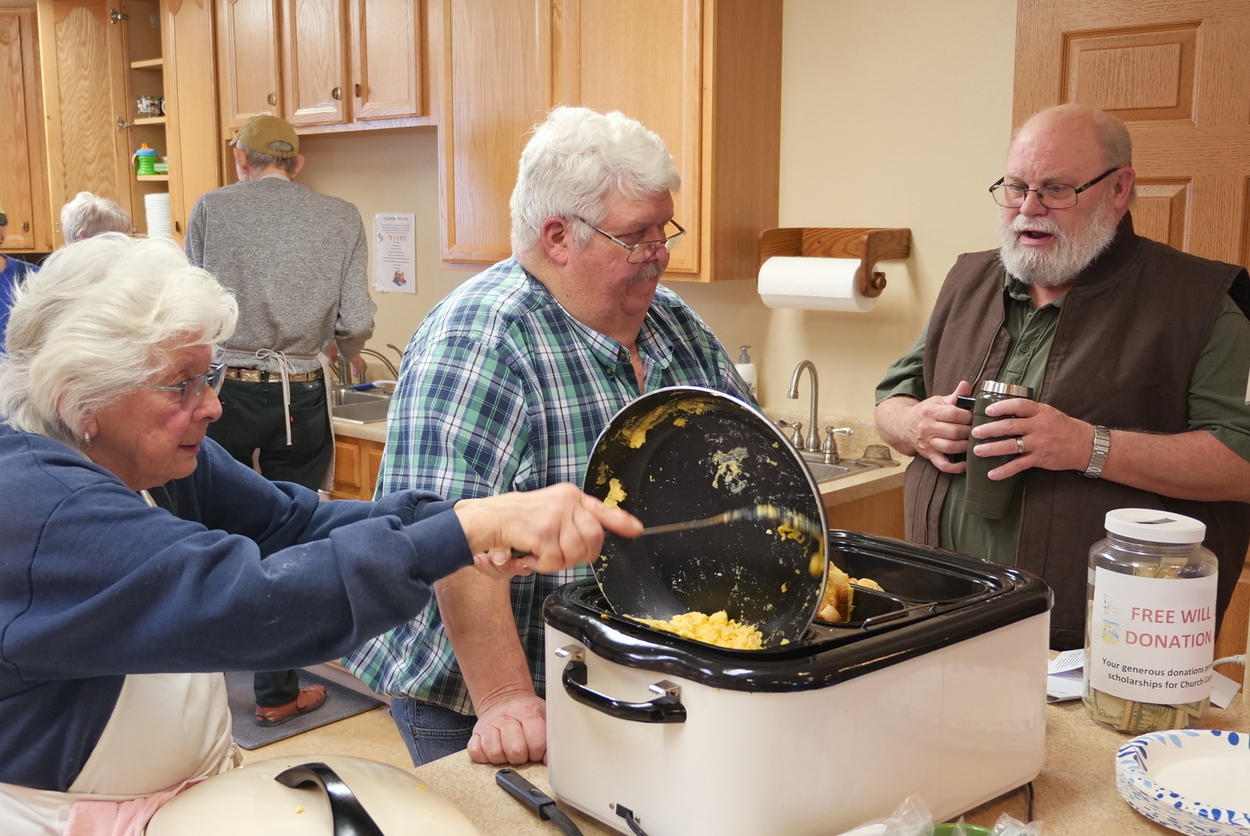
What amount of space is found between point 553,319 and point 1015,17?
1571mm

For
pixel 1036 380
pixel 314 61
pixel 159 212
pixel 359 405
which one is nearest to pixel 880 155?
pixel 1036 380

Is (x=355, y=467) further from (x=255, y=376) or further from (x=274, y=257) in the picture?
(x=274, y=257)

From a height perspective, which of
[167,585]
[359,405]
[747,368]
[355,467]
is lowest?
[355,467]

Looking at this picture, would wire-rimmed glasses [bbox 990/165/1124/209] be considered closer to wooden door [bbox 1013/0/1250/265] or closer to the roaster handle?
wooden door [bbox 1013/0/1250/265]

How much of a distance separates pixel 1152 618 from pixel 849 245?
1.75m

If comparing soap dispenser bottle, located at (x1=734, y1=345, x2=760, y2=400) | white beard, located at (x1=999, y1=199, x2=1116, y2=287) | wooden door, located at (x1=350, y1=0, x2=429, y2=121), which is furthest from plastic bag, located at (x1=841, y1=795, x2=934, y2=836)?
wooden door, located at (x1=350, y1=0, x2=429, y2=121)

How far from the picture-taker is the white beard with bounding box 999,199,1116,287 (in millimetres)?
1874

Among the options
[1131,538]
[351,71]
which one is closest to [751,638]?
[1131,538]

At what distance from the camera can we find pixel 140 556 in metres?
0.90

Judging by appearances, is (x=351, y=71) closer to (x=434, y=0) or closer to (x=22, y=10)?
(x=434, y=0)

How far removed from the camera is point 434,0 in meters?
3.34

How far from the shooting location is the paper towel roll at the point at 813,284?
2688mm

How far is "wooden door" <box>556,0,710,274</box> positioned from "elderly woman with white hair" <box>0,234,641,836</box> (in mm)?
1728

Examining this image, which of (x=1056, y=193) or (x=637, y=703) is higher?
(x=1056, y=193)
